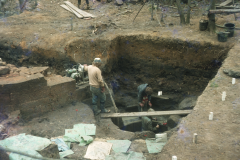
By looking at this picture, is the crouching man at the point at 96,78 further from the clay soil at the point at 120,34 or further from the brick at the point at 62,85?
the brick at the point at 62,85

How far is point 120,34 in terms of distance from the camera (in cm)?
985

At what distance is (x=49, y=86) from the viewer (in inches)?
267

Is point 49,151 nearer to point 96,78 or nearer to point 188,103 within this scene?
point 96,78

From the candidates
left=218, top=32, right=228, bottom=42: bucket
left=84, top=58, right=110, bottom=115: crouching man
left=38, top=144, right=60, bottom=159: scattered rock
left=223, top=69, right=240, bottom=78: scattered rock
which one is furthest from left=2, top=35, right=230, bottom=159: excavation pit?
left=38, top=144, right=60, bottom=159: scattered rock

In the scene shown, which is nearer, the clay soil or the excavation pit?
the clay soil

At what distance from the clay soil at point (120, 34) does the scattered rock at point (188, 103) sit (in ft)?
6.96

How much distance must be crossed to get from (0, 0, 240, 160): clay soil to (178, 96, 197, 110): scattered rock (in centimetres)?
212

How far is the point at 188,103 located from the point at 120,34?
380 cm

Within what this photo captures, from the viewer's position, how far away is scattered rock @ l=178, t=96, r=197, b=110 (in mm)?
8755

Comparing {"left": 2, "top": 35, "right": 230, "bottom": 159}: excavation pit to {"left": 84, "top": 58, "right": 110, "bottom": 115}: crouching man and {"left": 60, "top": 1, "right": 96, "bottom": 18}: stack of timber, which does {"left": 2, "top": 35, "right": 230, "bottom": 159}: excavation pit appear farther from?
{"left": 60, "top": 1, "right": 96, "bottom": 18}: stack of timber

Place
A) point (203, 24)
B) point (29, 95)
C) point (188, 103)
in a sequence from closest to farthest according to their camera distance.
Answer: point (29, 95) < point (188, 103) < point (203, 24)

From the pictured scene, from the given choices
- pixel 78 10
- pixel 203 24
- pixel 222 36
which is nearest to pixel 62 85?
pixel 222 36

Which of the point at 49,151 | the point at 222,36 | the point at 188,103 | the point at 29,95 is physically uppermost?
the point at 222,36

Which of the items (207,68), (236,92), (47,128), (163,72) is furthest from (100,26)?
(236,92)
